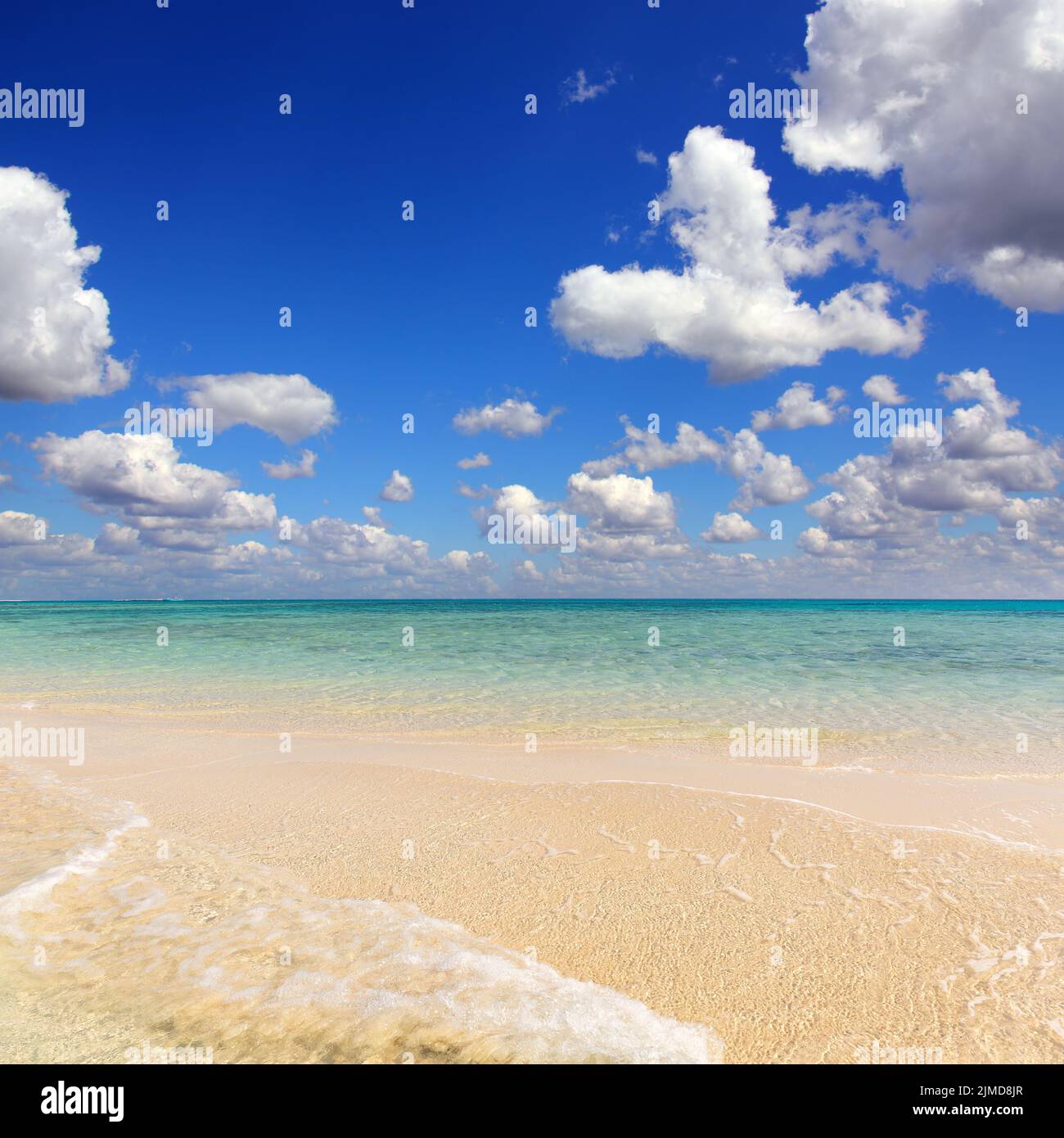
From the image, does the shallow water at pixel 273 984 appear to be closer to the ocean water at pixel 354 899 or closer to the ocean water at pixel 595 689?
the ocean water at pixel 354 899

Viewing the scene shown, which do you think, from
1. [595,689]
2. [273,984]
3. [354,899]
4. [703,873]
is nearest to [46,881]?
[354,899]

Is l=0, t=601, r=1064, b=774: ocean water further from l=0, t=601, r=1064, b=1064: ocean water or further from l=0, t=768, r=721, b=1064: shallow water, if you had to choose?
l=0, t=768, r=721, b=1064: shallow water

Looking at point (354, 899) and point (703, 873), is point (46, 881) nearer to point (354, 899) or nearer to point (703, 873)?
point (354, 899)

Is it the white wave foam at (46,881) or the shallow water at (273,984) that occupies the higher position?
the white wave foam at (46,881)

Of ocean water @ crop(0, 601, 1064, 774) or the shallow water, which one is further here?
ocean water @ crop(0, 601, 1064, 774)

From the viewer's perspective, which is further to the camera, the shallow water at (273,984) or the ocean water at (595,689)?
the ocean water at (595,689)

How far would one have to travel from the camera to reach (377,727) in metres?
11.9

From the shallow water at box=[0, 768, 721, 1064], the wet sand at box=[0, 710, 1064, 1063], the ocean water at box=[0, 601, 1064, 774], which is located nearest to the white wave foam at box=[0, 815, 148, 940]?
the shallow water at box=[0, 768, 721, 1064]

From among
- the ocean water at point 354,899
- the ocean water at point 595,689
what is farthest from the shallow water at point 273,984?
the ocean water at point 595,689

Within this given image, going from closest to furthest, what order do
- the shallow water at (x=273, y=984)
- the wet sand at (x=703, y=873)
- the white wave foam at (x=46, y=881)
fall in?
the shallow water at (x=273, y=984)
the wet sand at (x=703, y=873)
the white wave foam at (x=46, y=881)

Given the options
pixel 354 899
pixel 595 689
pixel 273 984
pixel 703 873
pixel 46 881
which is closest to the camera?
pixel 273 984

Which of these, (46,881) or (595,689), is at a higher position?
(46,881)
